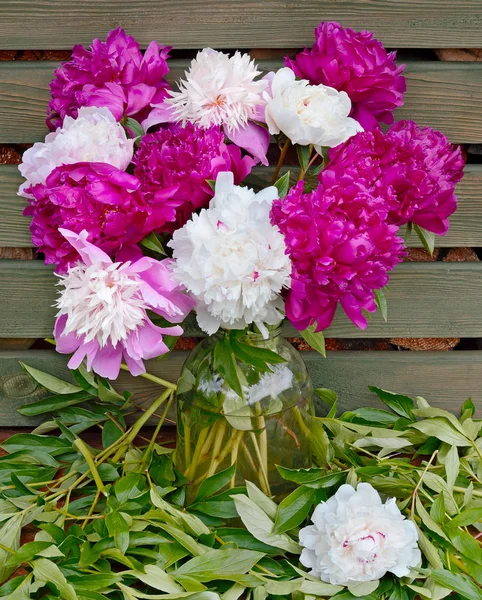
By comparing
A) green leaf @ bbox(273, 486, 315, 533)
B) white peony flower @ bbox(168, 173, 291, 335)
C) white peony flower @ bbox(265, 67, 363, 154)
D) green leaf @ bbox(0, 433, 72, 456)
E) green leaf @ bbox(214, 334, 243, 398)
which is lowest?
green leaf @ bbox(0, 433, 72, 456)

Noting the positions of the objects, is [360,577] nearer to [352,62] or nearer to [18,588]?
[18,588]

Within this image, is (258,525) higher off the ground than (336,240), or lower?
lower

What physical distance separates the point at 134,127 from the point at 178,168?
15 centimetres

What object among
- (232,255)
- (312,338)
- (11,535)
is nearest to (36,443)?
(11,535)

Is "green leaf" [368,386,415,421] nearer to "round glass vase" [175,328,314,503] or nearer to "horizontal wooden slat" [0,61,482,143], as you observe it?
"round glass vase" [175,328,314,503]

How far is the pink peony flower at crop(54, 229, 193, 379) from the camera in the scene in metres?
0.65

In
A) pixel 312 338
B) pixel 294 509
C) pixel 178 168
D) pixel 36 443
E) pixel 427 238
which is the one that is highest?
pixel 178 168

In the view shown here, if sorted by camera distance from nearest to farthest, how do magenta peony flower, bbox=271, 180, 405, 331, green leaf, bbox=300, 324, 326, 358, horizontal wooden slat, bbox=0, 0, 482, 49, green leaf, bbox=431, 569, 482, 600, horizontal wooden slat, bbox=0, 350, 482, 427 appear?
1. magenta peony flower, bbox=271, 180, 405, 331
2. green leaf, bbox=431, 569, 482, 600
3. green leaf, bbox=300, 324, 326, 358
4. horizontal wooden slat, bbox=0, 0, 482, 49
5. horizontal wooden slat, bbox=0, 350, 482, 427

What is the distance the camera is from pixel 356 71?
766 mm

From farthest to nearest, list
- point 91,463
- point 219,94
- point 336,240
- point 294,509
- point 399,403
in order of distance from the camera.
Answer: point 399,403 < point 91,463 < point 294,509 < point 219,94 < point 336,240

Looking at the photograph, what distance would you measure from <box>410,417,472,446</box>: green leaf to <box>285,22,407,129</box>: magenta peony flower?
0.40 m

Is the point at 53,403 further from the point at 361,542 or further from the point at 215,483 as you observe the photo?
the point at 361,542

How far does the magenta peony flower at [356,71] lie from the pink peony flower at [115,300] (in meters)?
0.26

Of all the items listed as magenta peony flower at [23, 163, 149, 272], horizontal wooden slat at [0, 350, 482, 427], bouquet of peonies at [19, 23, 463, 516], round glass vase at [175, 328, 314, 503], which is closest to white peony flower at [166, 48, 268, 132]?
bouquet of peonies at [19, 23, 463, 516]
